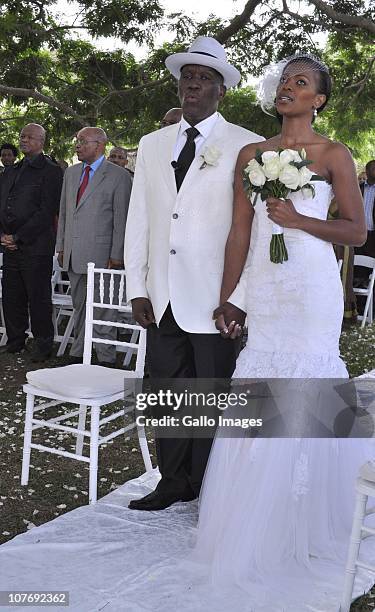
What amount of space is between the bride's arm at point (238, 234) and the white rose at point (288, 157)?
0.34 meters

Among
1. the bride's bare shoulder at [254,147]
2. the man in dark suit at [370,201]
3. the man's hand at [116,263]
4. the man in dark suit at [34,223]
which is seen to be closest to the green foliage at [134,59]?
the man in dark suit at [370,201]

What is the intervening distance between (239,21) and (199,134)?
572cm

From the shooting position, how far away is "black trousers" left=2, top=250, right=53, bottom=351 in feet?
24.2

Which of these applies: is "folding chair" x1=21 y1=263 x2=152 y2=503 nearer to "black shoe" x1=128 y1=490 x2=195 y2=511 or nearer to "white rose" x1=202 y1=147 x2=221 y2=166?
"black shoe" x1=128 y1=490 x2=195 y2=511

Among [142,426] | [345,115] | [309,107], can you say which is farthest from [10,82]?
[309,107]

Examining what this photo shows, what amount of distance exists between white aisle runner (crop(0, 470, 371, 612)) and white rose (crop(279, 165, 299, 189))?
1.48 meters

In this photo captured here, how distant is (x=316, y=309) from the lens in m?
3.18

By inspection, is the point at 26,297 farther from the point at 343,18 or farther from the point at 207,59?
the point at 207,59

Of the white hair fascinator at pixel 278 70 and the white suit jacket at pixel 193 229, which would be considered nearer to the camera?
the white hair fascinator at pixel 278 70

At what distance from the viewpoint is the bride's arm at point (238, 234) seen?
10.9 ft

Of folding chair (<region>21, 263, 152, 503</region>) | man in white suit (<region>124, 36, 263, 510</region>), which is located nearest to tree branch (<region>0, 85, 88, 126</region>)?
folding chair (<region>21, 263, 152, 503</region>)

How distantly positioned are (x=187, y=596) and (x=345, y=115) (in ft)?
27.7

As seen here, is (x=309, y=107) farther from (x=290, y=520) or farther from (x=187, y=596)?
(x=187, y=596)

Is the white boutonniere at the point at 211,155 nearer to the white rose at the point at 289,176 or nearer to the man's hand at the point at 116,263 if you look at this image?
the white rose at the point at 289,176
